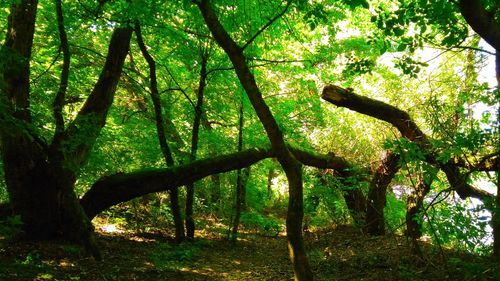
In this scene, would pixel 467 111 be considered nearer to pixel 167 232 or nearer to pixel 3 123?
pixel 3 123

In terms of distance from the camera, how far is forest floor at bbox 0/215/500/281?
526 cm

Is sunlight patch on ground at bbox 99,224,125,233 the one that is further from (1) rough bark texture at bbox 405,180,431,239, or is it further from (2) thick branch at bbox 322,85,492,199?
(1) rough bark texture at bbox 405,180,431,239

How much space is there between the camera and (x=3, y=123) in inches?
163

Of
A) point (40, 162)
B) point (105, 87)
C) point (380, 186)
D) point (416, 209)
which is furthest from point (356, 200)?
point (40, 162)

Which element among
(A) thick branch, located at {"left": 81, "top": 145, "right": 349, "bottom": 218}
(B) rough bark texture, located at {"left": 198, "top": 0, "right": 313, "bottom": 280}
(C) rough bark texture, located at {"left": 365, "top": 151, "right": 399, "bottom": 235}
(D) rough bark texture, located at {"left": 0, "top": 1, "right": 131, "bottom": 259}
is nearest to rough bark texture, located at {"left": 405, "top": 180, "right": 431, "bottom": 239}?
(B) rough bark texture, located at {"left": 198, "top": 0, "right": 313, "bottom": 280}

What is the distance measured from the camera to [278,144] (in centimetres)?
504

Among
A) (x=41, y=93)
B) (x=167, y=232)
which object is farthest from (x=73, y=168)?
(x=167, y=232)

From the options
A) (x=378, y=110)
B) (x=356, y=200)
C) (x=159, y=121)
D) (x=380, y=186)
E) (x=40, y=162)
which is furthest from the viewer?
(x=356, y=200)

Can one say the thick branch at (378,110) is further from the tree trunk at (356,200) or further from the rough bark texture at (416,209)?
the rough bark texture at (416,209)

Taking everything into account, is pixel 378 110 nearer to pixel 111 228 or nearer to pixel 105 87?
pixel 105 87

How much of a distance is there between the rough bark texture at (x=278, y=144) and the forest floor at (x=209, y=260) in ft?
4.54

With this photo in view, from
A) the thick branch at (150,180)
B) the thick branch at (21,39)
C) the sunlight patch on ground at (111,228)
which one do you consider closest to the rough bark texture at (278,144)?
the thick branch at (150,180)

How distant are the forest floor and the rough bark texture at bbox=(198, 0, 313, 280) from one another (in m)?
1.38

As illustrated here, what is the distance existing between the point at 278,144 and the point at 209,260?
4.22m
